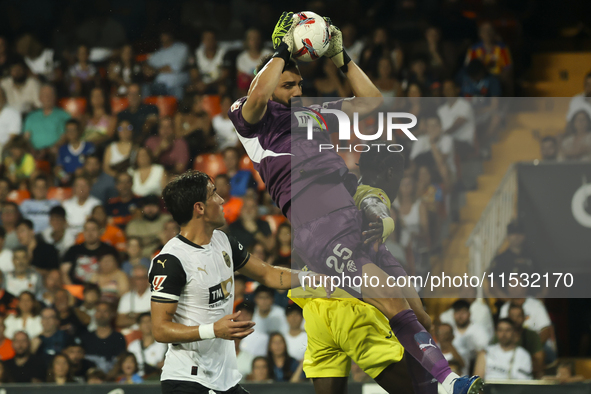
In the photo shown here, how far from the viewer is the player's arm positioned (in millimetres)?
4289

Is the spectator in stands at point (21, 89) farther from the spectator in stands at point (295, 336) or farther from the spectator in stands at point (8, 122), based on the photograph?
the spectator in stands at point (295, 336)

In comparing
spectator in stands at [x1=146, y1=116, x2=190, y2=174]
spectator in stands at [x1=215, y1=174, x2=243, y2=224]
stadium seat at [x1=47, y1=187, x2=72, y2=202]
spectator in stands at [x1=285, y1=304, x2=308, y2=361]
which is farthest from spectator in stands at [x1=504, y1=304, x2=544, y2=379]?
Answer: stadium seat at [x1=47, y1=187, x2=72, y2=202]

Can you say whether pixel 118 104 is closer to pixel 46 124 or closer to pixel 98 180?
pixel 46 124

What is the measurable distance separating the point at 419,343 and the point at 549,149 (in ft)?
7.94

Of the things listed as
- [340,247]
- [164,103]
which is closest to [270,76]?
[340,247]

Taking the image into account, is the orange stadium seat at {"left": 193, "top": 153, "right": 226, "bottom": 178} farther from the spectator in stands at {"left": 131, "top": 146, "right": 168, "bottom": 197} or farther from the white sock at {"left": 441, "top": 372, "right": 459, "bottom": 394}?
the white sock at {"left": 441, "top": 372, "right": 459, "bottom": 394}

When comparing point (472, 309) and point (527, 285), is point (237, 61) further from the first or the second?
point (527, 285)

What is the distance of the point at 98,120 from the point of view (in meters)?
10.5

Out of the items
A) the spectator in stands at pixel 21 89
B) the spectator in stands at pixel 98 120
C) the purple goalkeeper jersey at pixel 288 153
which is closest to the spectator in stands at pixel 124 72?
the spectator in stands at pixel 98 120

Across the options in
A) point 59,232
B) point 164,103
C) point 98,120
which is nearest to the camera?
point 59,232

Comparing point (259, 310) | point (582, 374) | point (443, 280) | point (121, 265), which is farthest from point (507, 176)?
point (121, 265)

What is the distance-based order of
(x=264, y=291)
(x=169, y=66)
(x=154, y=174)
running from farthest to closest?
(x=169, y=66) < (x=154, y=174) < (x=264, y=291)

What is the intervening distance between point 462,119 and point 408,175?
1.20m

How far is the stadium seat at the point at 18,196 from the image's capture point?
31.9 ft
